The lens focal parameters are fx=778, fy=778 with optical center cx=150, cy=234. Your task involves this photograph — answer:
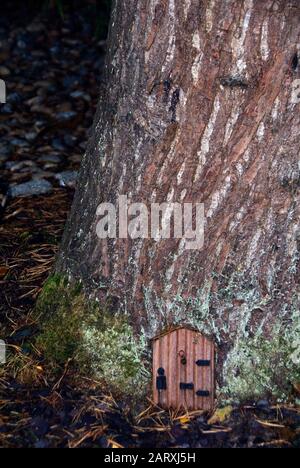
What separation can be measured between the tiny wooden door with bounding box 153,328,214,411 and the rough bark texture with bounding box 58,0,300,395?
45 mm

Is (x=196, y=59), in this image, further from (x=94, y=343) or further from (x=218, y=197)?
(x=94, y=343)

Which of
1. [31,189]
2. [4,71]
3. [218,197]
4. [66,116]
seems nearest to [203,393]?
[218,197]

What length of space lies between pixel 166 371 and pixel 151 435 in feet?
0.73

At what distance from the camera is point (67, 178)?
4.21 m

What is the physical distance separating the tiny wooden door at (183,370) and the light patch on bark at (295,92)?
0.83 metres

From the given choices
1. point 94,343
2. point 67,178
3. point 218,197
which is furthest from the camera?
point 67,178

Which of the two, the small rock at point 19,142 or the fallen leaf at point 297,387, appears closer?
the fallen leaf at point 297,387

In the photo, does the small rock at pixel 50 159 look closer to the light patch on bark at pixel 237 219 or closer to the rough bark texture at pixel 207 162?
the rough bark texture at pixel 207 162

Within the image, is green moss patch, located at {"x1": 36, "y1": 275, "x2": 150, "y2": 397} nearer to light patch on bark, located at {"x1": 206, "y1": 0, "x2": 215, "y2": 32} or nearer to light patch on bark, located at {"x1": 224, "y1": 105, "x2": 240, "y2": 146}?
light patch on bark, located at {"x1": 224, "y1": 105, "x2": 240, "y2": 146}

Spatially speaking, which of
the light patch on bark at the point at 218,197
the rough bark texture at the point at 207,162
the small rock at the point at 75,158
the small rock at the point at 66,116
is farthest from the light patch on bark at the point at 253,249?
the small rock at the point at 66,116

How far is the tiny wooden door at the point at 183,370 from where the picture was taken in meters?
2.62

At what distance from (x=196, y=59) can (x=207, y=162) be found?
32 cm
